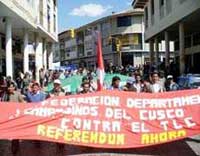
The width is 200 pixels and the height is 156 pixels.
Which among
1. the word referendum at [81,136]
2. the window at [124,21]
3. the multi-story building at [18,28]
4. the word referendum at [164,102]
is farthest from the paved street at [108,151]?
the window at [124,21]

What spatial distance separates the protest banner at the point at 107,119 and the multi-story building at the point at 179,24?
20.9 m

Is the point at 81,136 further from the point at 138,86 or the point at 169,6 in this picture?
the point at 169,6

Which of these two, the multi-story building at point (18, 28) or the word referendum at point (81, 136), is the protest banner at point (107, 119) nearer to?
the word referendum at point (81, 136)

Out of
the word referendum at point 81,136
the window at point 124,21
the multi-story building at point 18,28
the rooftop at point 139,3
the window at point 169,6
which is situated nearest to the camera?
the word referendum at point 81,136

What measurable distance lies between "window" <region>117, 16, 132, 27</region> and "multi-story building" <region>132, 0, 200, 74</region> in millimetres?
26576

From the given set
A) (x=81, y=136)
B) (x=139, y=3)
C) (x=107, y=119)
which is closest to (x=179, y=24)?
(x=139, y=3)

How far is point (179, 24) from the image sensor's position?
40.1 metres

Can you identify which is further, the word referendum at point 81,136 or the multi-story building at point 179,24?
the multi-story building at point 179,24

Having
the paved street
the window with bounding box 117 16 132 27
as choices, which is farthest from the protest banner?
the window with bounding box 117 16 132 27

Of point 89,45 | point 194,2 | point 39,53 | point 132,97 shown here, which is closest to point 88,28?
point 89,45

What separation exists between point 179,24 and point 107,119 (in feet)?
99.1

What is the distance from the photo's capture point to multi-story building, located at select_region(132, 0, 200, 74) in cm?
3610

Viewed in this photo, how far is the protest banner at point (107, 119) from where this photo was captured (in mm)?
10430

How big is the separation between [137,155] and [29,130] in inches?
85.5
